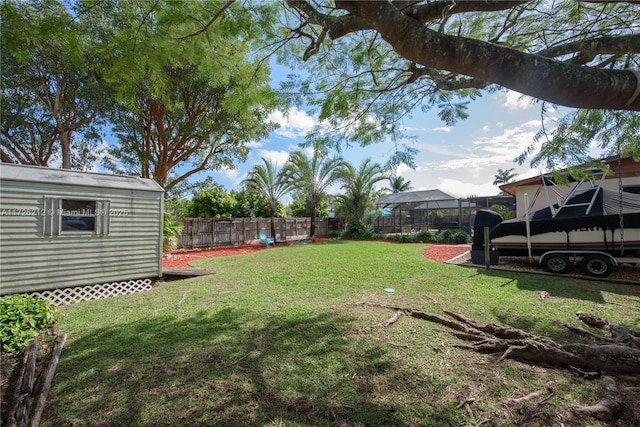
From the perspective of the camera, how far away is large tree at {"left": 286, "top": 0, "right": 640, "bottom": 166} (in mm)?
1533

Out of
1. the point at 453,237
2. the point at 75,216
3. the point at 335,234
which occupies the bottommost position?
the point at 335,234

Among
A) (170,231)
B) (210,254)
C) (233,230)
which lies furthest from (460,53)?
(233,230)

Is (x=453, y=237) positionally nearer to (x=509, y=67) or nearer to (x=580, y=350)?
(x=580, y=350)

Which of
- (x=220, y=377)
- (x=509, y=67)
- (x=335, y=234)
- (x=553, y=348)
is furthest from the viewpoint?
(x=335, y=234)

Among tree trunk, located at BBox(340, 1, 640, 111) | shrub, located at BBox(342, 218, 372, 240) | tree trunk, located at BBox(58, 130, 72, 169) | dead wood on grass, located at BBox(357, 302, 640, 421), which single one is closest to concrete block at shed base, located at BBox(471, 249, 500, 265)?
dead wood on grass, located at BBox(357, 302, 640, 421)

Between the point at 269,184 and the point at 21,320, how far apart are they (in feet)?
47.2

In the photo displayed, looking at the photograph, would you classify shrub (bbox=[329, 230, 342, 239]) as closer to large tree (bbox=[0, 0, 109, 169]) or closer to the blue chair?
the blue chair

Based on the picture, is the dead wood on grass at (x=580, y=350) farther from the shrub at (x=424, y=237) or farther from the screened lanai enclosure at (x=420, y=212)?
the screened lanai enclosure at (x=420, y=212)

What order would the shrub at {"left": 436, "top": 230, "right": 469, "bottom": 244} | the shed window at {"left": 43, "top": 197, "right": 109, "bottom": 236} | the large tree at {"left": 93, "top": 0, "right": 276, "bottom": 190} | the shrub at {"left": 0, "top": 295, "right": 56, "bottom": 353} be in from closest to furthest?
the large tree at {"left": 93, "top": 0, "right": 276, "bottom": 190}
the shrub at {"left": 0, "top": 295, "right": 56, "bottom": 353}
the shed window at {"left": 43, "top": 197, "right": 109, "bottom": 236}
the shrub at {"left": 436, "top": 230, "right": 469, "bottom": 244}

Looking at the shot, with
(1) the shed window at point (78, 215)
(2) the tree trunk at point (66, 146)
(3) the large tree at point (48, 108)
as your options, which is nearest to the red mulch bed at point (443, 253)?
(1) the shed window at point (78, 215)

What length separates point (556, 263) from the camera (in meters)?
6.75

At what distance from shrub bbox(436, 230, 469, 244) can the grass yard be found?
346 inches

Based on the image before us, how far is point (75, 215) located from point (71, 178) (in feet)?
2.61

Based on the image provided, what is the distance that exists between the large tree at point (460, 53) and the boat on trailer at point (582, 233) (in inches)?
139
